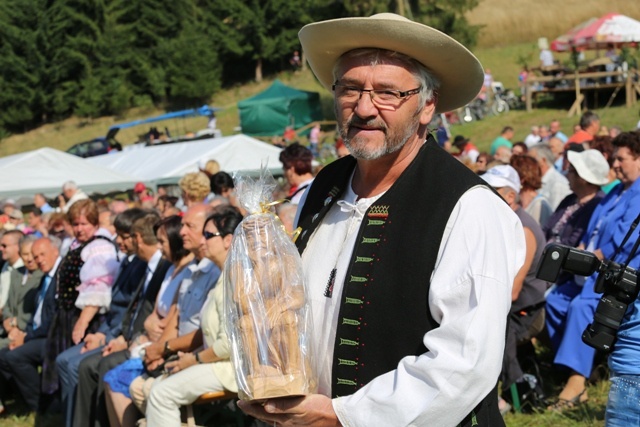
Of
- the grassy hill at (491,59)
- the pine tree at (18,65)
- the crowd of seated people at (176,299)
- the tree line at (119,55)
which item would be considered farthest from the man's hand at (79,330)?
the pine tree at (18,65)

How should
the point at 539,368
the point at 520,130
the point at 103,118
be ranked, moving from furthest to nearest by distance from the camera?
the point at 103,118, the point at 520,130, the point at 539,368

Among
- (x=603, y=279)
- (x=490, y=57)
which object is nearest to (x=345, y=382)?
(x=603, y=279)

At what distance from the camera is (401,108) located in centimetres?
250

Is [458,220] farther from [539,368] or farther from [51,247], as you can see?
[51,247]

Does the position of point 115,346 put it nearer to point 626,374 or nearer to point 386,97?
point 626,374

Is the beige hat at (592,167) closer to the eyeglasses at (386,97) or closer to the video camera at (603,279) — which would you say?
the video camera at (603,279)

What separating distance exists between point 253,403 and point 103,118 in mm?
54433

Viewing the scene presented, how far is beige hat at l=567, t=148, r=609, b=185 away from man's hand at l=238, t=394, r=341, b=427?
4552 mm

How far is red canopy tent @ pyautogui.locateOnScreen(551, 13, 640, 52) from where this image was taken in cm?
2339

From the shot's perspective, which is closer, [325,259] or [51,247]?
[325,259]

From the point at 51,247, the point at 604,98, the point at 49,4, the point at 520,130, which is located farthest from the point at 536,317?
the point at 49,4

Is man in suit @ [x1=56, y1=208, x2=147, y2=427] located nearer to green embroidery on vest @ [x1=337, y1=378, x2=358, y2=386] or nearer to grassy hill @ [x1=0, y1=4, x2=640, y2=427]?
green embroidery on vest @ [x1=337, y1=378, x2=358, y2=386]

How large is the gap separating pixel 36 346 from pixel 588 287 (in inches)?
211

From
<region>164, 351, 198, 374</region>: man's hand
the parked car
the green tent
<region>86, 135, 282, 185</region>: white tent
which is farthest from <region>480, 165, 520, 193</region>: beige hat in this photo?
the parked car
